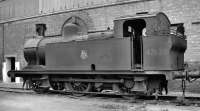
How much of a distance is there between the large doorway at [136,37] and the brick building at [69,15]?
4.56 metres

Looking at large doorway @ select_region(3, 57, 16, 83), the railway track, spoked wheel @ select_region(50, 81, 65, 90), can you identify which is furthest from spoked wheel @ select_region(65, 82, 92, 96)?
large doorway @ select_region(3, 57, 16, 83)

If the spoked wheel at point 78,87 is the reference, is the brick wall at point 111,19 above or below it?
above

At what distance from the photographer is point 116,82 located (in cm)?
1059

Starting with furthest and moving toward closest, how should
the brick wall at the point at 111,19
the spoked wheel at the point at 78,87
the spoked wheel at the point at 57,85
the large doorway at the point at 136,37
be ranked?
the brick wall at the point at 111,19 < the spoked wheel at the point at 57,85 < the spoked wheel at the point at 78,87 < the large doorway at the point at 136,37

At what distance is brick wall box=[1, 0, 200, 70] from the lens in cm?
1455

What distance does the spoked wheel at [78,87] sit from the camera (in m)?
11.4

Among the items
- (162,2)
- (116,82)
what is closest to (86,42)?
(116,82)

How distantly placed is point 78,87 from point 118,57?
2500 millimetres

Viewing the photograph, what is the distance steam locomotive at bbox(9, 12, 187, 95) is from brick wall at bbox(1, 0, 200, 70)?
384 centimetres

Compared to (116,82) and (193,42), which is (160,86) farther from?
(193,42)

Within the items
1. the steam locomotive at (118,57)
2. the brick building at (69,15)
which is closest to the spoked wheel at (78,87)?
the steam locomotive at (118,57)

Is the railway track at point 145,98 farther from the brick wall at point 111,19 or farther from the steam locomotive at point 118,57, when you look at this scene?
the brick wall at point 111,19

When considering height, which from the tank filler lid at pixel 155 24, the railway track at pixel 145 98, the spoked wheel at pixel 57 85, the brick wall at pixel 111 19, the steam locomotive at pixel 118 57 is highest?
the brick wall at pixel 111 19

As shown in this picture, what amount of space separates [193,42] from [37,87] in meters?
7.71
